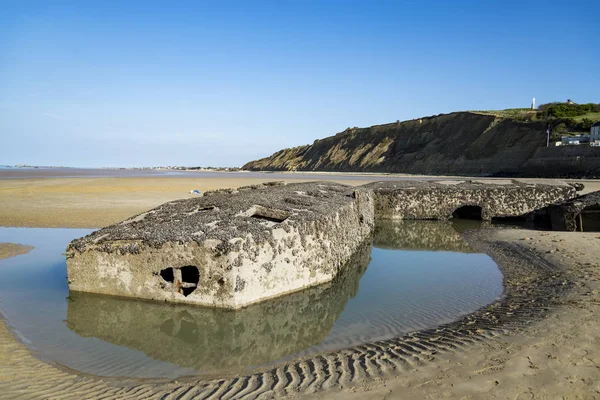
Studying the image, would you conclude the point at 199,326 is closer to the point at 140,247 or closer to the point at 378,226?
the point at 140,247

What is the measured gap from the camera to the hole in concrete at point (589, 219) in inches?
567

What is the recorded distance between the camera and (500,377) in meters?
4.06

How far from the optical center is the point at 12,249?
447 inches

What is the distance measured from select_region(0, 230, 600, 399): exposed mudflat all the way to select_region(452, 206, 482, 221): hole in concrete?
14.6 m

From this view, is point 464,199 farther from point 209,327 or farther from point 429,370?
point 429,370

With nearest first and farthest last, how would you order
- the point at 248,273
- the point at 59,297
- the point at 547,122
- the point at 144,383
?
the point at 144,383, the point at 248,273, the point at 59,297, the point at 547,122

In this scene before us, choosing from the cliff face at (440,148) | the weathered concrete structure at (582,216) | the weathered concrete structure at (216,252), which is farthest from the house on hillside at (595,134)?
the weathered concrete structure at (216,252)

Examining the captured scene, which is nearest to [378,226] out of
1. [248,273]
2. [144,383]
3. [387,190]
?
[387,190]

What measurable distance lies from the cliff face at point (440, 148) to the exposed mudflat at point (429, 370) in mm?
44842

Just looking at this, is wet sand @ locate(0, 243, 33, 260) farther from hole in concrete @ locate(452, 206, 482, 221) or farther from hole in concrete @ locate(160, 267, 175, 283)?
hole in concrete @ locate(452, 206, 482, 221)

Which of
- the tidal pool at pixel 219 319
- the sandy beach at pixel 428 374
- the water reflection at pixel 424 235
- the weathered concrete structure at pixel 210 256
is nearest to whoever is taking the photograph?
the sandy beach at pixel 428 374

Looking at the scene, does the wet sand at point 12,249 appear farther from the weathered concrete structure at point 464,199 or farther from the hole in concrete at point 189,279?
the weathered concrete structure at point 464,199

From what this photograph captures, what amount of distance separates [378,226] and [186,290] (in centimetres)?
1202

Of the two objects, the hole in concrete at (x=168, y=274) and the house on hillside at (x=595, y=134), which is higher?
the house on hillside at (x=595, y=134)
